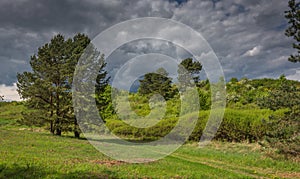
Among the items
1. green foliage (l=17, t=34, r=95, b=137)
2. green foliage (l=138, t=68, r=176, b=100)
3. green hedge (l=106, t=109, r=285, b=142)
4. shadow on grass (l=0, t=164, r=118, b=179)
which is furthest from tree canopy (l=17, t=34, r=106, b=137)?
shadow on grass (l=0, t=164, r=118, b=179)

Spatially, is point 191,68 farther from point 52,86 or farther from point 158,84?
point 52,86

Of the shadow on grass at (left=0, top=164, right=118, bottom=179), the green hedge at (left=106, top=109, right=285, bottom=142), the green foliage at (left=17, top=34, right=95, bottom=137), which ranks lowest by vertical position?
the shadow on grass at (left=0, top=164, right=118, bottom=179)

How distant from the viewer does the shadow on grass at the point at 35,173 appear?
438 inches

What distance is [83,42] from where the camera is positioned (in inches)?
1604

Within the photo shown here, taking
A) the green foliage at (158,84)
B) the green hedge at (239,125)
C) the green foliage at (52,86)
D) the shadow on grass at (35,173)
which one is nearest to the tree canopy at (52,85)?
the green foliage at (52,86)

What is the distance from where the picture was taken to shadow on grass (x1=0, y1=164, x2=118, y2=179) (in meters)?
11.1

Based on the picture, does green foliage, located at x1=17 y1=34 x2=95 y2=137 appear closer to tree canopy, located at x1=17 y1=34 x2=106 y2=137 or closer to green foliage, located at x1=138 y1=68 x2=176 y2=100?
tree canopy, located at x1=17 y1=34 x2=106 y2=137

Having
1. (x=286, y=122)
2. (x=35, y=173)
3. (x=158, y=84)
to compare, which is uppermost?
(x=158, y=84)

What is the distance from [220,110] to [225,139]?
370cm

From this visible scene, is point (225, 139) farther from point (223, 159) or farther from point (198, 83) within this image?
point (198, 83)

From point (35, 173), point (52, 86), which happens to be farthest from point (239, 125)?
point (35, 173)

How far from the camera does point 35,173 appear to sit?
11.4 m

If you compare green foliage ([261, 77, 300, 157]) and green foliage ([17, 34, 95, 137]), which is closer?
green foliage ([261, 77, 300, 157])

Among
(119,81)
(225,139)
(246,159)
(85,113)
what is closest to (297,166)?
(246,159)
